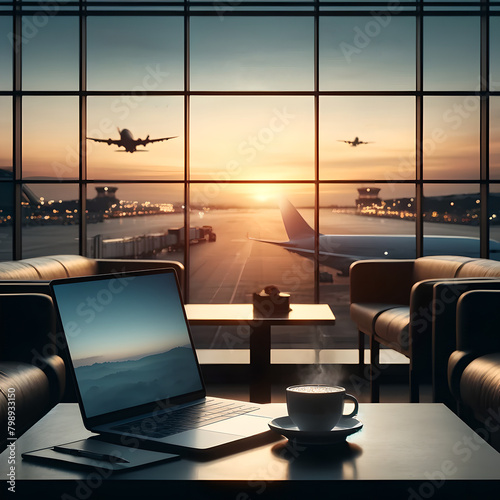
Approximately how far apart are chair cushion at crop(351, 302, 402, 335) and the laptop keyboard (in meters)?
2.75

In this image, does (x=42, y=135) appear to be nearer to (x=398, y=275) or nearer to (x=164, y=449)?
(x=398, y=275)

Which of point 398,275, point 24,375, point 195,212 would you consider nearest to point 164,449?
point 24,375

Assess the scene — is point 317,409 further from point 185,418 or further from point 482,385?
point 482,385

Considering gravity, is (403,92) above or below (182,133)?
above

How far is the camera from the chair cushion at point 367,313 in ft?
12.7

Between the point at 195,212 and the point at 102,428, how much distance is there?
13.6 feet

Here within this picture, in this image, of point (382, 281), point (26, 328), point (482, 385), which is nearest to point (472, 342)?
point (482, 385)

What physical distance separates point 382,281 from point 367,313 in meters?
0.41

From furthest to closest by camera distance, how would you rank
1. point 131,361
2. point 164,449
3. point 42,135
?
point 42,135 < point 131,361 < point 164,449

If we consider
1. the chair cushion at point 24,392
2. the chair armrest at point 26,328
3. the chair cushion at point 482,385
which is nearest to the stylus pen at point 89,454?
the chair cushion at point 24,392

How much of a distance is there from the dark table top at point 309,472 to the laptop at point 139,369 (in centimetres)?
7

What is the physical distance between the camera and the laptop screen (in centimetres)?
105

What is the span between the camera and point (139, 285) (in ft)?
3.88

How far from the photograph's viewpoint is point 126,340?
43.6 inches
